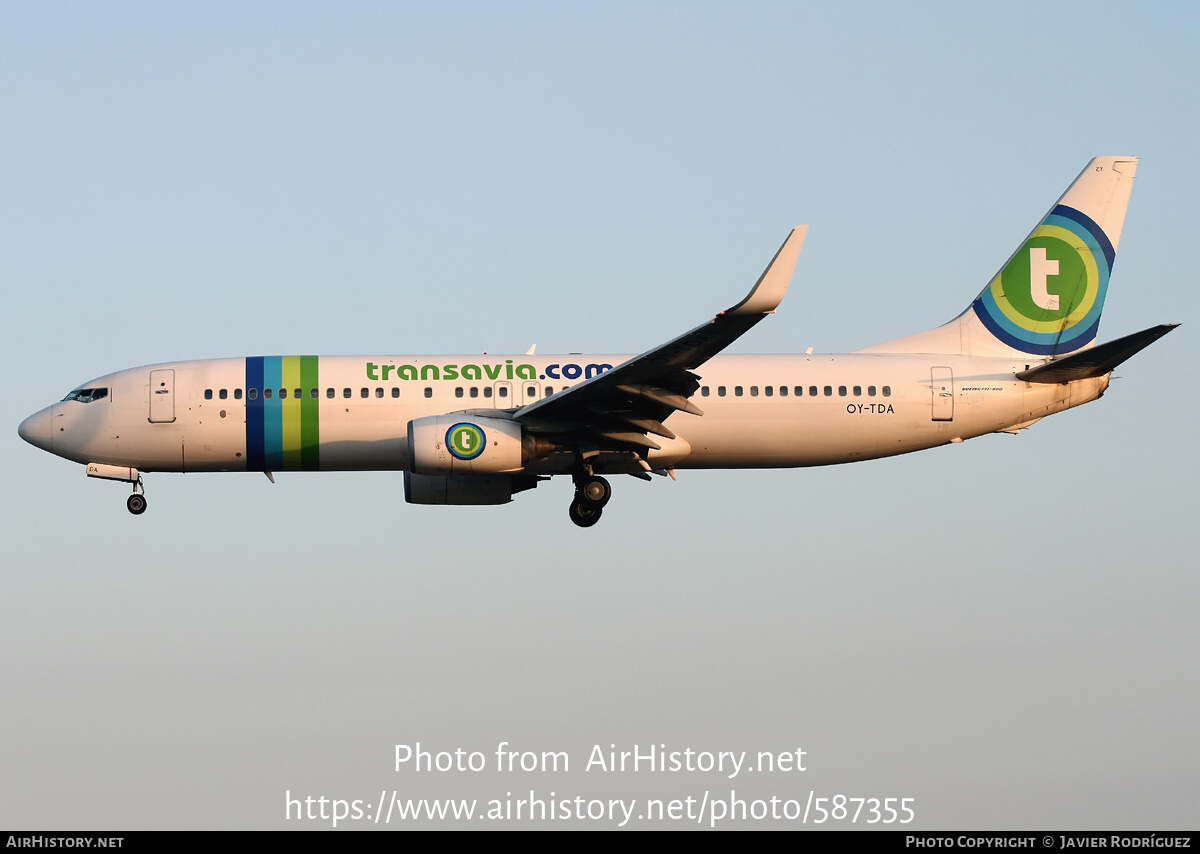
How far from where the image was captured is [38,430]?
33406 millimetres

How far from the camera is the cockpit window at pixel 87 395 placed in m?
33.1

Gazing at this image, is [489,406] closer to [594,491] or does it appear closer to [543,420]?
[543,420]

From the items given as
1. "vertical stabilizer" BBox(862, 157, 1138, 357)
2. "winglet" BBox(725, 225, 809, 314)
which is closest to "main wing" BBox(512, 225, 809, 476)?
"winglet" BBox(725, 225, 809, 314)

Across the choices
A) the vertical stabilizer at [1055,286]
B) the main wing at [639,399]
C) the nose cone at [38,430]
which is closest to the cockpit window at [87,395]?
the nose cone at [38,430]

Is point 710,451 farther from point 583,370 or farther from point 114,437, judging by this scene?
point 114,437

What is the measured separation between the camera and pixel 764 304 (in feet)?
87.7

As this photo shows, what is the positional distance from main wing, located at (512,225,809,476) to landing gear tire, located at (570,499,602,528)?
84cm

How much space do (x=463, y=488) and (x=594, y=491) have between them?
2.98 meters

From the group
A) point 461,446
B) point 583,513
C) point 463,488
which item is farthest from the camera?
point 463,488

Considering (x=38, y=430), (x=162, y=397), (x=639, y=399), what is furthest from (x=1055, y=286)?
(x=38, y=430)

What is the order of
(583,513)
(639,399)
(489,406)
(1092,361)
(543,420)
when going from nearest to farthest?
(639,399) → (543,420) → (1092,361) → (489,406) → (583,513)

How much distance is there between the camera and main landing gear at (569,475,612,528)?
105ft

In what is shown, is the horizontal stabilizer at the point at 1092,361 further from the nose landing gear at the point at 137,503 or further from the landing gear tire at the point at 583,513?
the nose landing gear at the point at 137,503

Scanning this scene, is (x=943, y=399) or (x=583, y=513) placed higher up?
(x=943, y=399)
